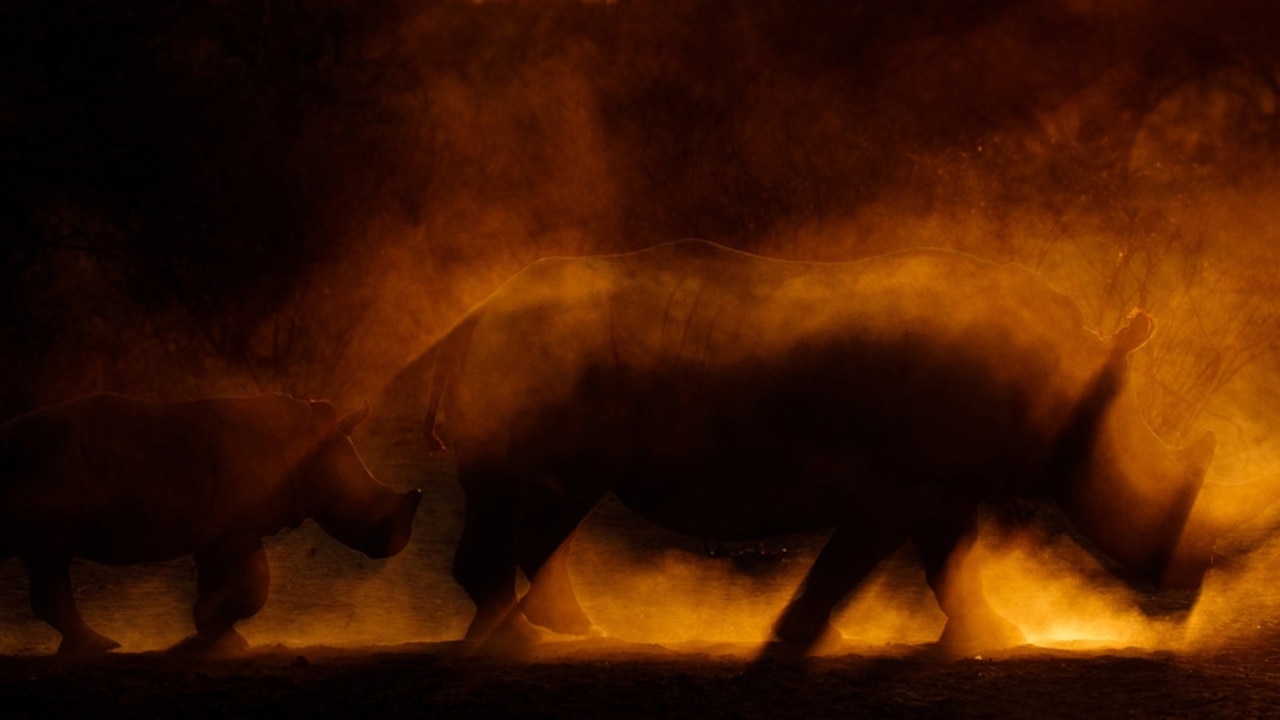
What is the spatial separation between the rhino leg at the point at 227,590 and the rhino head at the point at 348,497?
0.31m

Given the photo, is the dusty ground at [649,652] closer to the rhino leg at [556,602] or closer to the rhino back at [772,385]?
the rhino leg at [556,602]

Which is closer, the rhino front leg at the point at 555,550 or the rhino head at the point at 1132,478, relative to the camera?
the rhino front leg at the point at 555,550

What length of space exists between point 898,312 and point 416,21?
25.8ft

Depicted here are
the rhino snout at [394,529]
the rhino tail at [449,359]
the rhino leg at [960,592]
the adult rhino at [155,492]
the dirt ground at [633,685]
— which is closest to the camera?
the dirt ground at [633,685]

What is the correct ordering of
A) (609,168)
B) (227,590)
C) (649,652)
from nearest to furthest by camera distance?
(649,652)
(227,590)
(609,168)

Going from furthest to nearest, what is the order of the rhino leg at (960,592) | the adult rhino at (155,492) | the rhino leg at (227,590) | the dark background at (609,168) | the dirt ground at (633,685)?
the dark background at (609,168) < the rhino leg at (960,592) < the rhino leg at (227,590) < the adult rhino at (155,492) < the dirt ground at (633,685)

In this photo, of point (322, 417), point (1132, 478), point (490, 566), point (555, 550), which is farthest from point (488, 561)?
point (1132, 478)

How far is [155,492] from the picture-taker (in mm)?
6453

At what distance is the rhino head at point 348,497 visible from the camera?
676cm

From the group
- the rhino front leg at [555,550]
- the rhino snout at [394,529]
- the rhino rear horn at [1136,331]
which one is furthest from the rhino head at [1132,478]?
the rhino snout at [394,529]

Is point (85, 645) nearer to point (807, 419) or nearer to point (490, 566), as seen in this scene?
point (490, 566)

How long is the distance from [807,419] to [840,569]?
0.58 metres

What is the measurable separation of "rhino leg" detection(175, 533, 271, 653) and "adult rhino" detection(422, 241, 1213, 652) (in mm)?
782

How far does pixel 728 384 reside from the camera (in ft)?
21.1
